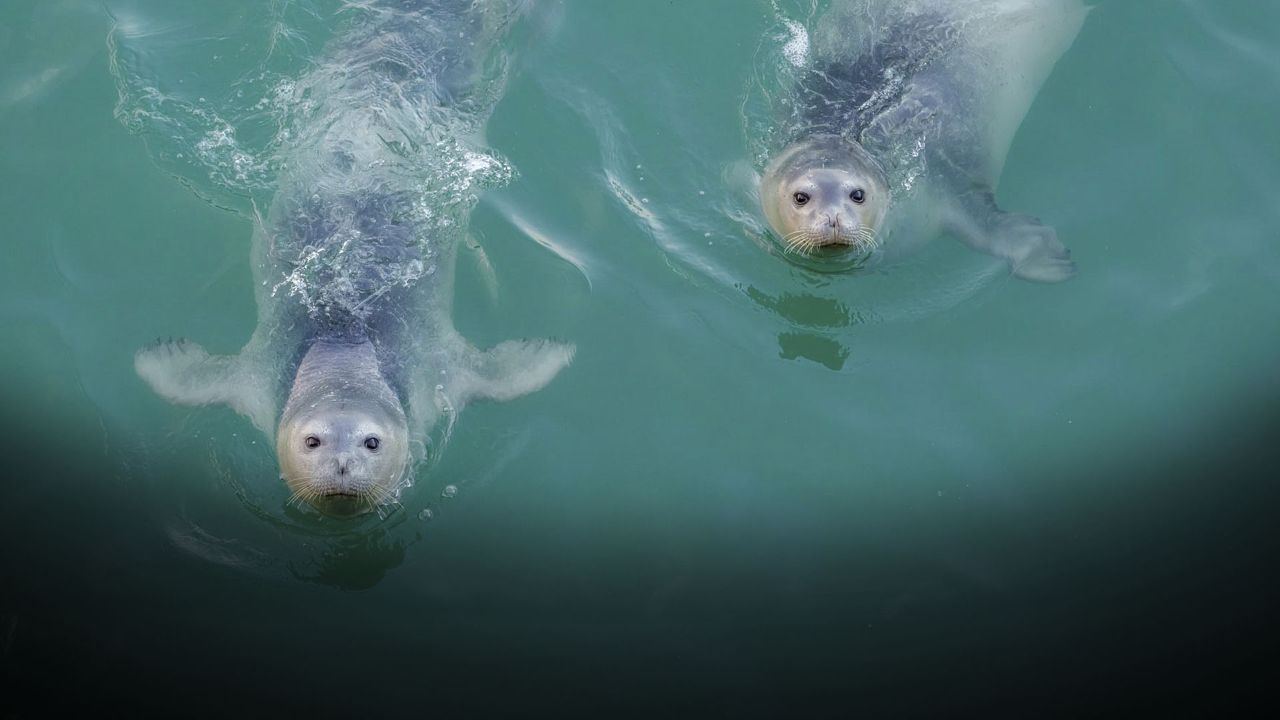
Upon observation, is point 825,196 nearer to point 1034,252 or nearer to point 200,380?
point 1034,252

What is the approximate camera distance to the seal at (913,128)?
855 cm

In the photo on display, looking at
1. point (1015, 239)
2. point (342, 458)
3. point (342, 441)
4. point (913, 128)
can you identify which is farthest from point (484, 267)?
point (1015, 239)

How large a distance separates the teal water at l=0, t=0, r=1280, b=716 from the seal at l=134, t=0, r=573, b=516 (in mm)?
179

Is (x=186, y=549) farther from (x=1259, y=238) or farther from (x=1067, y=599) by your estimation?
(x=1259, y=238)

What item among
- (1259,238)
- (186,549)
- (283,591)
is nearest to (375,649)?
(283,591)

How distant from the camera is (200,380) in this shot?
8023mm

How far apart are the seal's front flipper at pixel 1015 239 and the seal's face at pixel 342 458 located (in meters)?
3.82

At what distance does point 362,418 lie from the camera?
296 inches

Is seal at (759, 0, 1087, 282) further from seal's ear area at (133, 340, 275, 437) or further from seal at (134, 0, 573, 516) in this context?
seal's ear area at (133, 340, 275, 437)

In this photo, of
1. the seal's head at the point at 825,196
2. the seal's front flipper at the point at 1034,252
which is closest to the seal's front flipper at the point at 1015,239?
the seal's front flipper at the point at 1034,252

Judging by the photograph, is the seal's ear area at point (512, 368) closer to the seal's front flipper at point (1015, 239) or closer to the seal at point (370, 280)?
the seal at point (370, 280)

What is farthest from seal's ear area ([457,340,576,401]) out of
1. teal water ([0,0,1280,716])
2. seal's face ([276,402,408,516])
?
seal's face ([276,402,408,516])

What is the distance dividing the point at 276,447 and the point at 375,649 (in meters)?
1.38

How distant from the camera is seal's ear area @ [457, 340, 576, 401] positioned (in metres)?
8.11
